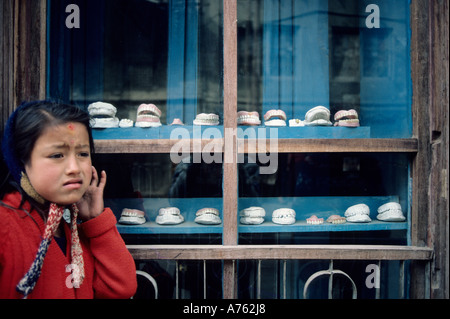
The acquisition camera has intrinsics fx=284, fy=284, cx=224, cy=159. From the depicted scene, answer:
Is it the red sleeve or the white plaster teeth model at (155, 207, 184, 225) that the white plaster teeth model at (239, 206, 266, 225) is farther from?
the red sleeve

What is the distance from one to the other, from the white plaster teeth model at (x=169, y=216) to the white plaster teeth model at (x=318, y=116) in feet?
3.19

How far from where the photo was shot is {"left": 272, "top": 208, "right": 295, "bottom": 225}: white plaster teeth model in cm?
175

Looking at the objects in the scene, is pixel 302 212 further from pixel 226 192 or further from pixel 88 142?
pixel 88 142

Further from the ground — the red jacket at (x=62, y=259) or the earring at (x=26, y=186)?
the earring at (x=26, y=186)

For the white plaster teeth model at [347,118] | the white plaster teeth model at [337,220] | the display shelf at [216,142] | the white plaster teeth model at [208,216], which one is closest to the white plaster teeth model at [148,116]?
the display shelf at [216,142]

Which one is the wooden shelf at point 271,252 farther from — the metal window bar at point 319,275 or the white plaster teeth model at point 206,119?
the white plaster teeth model at point 206,119

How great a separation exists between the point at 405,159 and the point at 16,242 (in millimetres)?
1953

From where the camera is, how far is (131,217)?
1704 millimetres

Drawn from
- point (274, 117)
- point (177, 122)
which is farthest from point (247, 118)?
point (177, 122)

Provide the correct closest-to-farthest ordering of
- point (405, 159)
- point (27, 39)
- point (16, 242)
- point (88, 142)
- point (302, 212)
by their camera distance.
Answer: point (16, 242)
point (88, 142)
point (27, 39)
point (405, 159)
point (302, 212)

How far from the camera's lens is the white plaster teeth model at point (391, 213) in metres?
1.69

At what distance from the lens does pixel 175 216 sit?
1748mm
